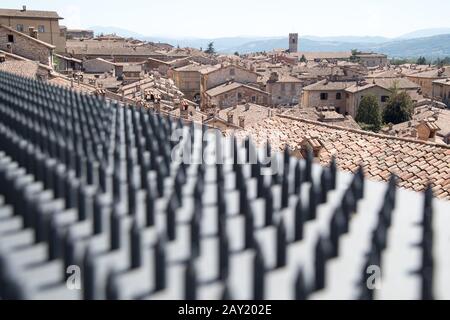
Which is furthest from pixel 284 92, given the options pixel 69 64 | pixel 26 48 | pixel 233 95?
pixel 26 48

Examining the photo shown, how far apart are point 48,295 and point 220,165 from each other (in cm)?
284

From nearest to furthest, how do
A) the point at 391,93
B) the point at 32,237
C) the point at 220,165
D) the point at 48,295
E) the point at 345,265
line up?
the point at 48,295
the point at 345,265
the point at 32,237
the point at 220,165
the point at 391,93

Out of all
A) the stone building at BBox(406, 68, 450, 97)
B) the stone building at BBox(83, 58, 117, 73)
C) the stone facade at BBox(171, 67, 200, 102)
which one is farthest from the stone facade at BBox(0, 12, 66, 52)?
the stone building at BBox(406, 68, 450, 97)

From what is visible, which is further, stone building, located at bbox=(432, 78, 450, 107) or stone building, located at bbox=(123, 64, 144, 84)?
stone building, located at bbox=(432, 78, 450, 107)

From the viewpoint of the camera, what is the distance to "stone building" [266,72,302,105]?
77125mm

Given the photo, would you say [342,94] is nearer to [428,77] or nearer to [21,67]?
[428,77]

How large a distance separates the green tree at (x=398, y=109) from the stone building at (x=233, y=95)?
50.5 feet

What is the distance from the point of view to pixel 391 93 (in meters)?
73.9

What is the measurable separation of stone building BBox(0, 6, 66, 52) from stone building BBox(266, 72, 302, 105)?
1119 inches

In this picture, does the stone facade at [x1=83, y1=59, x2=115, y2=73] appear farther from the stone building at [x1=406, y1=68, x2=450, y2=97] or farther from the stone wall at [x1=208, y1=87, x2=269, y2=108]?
the stone building at [x1=406, y1=68, x2=450, y2=97]

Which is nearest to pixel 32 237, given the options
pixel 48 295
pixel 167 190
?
pixel 48 295

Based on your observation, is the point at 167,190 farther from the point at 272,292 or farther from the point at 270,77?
the point at 270,77

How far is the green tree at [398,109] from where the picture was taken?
224 ft

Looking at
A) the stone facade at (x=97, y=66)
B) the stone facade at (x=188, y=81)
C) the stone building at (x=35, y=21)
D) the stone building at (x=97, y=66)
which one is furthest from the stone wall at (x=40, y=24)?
the stone facade at (x=188, y=81)
